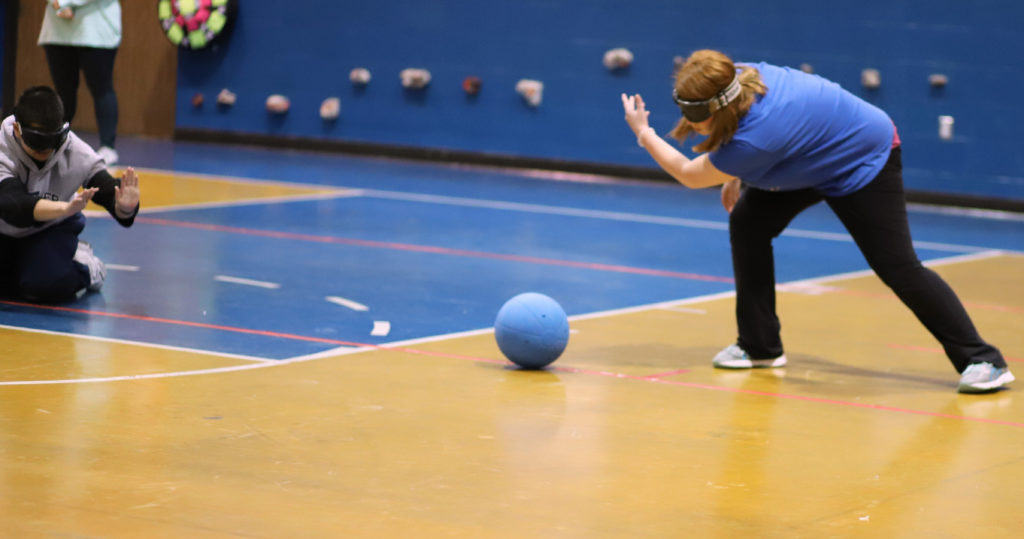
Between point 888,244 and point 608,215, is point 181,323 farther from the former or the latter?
point 608,215

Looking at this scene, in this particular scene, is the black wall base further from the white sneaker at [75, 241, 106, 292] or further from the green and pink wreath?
the white sneaker at [75, 241, 106, 292]

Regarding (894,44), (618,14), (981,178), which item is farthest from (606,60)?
(981,178)

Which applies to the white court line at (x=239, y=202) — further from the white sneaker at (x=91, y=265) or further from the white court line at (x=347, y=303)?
the white court line at (x=347, y=303)

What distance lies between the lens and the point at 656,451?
15.0 feet

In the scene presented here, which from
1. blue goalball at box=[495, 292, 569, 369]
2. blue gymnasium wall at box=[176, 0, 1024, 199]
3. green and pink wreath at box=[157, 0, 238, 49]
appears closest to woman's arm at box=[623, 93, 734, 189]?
blue goalball at box=[495, 292, 569, 369]

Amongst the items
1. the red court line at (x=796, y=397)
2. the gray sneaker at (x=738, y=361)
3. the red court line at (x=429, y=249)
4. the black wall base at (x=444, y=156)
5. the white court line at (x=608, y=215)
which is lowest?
the black wall base at (x=444, y=156)

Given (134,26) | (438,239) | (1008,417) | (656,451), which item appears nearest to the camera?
(656,451)

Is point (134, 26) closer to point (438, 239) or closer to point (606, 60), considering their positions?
point (606, 60)

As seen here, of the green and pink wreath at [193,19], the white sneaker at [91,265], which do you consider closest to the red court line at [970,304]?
the white sneaker at [91,265]

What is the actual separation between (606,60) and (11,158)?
9.14 m

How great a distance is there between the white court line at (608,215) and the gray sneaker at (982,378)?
15.5ft

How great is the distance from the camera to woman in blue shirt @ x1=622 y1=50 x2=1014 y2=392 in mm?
5312

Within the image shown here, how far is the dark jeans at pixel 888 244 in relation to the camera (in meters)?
5.62

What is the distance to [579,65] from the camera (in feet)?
49.3
